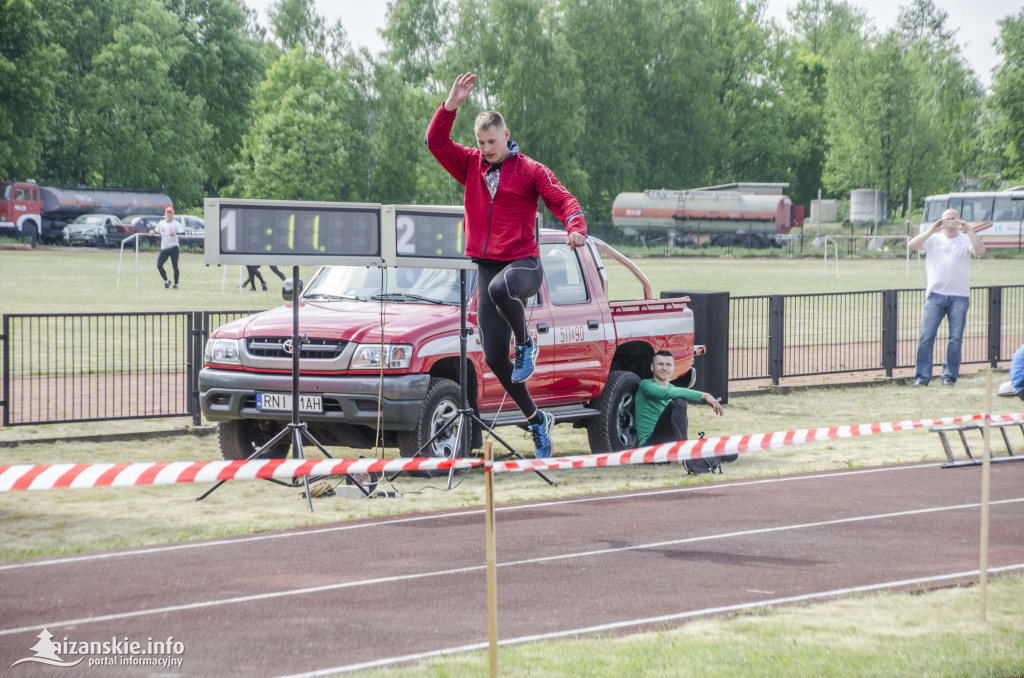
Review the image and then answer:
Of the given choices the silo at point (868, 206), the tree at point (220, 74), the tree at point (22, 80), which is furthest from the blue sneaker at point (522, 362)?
the tree at point (220, 74)

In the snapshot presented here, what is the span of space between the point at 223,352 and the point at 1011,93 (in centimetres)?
7687

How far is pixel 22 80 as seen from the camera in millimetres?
58781

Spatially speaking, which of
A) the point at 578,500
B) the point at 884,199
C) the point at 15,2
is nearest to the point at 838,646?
the point at 578,500

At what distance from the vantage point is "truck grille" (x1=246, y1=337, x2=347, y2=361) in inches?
390

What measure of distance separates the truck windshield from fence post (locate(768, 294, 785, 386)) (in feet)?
25.1

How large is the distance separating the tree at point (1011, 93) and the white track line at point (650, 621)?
77.7 m

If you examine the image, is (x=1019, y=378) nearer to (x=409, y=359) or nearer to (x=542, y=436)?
(x=542, y=436)

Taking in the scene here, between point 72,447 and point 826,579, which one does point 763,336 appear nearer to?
point 72,447

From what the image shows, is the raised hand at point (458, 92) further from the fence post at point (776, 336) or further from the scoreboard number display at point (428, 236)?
the fence post at point (776, 336)

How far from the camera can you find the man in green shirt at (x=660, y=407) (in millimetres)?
11195

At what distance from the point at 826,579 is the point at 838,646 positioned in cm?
146

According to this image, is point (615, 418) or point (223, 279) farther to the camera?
point (223, 279)

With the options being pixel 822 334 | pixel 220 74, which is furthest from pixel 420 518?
pixel 220 74

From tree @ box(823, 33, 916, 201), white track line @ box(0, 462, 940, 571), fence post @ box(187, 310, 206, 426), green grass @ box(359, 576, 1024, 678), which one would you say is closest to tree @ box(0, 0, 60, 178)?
fence post @ box(187, 310, 206, 426)
